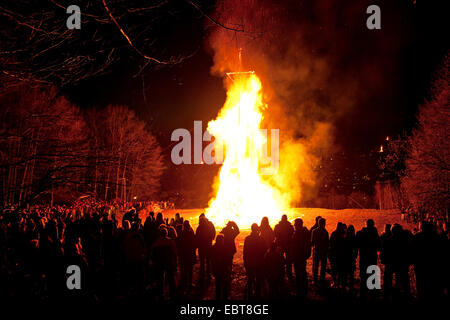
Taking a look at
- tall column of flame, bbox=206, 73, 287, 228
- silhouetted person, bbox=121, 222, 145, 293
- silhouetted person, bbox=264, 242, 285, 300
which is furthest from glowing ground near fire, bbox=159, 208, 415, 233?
silhouetted person, bbox=264, 242, 285, 300

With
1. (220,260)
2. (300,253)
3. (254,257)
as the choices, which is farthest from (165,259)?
(300,253)

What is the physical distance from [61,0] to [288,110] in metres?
22.7

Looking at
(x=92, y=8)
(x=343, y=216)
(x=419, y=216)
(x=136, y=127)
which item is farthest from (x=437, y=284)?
(x=136, y=127)

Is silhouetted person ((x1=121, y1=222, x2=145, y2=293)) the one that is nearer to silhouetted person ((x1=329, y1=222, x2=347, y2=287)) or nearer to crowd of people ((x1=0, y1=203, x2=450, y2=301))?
crowd of people ((x1=0, y1=203, x2=450, y2=301))

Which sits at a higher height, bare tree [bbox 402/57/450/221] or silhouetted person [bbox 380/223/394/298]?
bare tree [bbox 402/57/450/221]

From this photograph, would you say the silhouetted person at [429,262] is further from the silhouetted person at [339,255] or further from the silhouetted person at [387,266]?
the silhouetted person at [339,255]

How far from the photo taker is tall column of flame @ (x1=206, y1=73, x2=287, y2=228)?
19.2 metres

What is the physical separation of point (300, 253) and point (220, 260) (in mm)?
1937

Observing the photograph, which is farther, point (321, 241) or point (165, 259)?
point (321, 241)

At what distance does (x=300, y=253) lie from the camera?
275 inches

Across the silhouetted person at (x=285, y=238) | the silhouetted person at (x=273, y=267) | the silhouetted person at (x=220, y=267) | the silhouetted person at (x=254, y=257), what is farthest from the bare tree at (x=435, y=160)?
the silhouetted person at (x=220, y=267)

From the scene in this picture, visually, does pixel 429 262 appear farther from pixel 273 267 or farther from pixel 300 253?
pixel 273 267

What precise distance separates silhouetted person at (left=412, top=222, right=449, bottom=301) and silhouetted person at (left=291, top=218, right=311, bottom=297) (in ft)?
7.24
